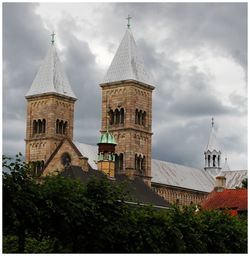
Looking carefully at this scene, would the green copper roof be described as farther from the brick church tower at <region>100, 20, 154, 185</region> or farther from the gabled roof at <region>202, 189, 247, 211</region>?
the gabled roof at <region>202, 189, 247, 211</region>

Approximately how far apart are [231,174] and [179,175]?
52.8ft

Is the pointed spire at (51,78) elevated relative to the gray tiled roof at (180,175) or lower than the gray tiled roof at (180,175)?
elevated

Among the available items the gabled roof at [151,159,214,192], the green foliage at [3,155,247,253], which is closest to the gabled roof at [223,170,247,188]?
the gabled roof at [151,159,214,192]

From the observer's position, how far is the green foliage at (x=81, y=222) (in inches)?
1396

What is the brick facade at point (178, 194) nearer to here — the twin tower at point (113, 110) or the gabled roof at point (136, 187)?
the twin tower at point (113, 110)

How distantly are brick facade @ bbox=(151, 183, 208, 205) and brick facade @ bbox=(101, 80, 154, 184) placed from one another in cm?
421

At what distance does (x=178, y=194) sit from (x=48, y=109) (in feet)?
71.5

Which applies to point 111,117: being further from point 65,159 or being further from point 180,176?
point 180,176

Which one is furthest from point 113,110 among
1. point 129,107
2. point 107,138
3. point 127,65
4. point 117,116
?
point 107,138

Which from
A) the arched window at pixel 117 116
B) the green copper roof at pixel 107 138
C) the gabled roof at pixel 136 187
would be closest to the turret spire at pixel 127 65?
the arched window at pixel 117 116

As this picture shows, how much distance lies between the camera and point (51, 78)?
113 metres

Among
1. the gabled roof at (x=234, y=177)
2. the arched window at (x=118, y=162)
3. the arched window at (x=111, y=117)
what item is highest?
the arched window at (x=111, y=117)

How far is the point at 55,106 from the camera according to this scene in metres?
113

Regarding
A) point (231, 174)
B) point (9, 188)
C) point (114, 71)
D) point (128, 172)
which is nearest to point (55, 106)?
point (114, 71)
